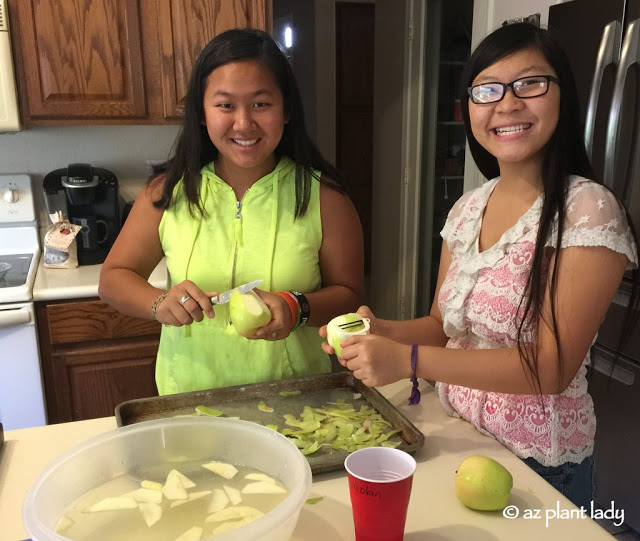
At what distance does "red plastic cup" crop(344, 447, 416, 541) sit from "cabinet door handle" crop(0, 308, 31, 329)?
162 cm

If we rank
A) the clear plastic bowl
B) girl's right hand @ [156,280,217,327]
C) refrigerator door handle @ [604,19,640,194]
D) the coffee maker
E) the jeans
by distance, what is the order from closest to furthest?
the clear plastic bowl → the jeans → girl's right hand @ [156,280,217,327] → refrigerator door handle @ [604,19,640,194] → the coffee maker

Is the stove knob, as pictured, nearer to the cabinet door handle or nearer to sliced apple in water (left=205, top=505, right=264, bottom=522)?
the cabinet door handle

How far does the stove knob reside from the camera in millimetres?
2490

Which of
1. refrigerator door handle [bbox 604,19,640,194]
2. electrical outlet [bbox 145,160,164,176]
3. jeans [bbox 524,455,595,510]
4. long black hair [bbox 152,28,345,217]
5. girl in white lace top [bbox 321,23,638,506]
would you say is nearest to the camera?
girl in white lace top [bbox 321,23,638,506]

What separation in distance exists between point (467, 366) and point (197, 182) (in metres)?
0.78

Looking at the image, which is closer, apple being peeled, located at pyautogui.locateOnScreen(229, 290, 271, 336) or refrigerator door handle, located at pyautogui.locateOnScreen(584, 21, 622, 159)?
apple being peeled, located at pyautogui.locateOnScreen(229, 290, 271, 336)

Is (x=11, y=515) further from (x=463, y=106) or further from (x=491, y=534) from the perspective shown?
(x=463, y=106)

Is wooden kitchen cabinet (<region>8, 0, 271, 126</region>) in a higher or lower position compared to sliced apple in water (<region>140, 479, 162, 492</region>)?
higher

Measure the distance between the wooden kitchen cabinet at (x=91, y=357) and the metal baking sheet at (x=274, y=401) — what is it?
1.08 meters

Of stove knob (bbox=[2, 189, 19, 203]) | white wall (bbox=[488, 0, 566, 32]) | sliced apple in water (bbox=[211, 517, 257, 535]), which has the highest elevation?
white wall (bbox=[488, 0, 566, 32])

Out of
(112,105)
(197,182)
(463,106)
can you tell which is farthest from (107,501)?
(112,105)

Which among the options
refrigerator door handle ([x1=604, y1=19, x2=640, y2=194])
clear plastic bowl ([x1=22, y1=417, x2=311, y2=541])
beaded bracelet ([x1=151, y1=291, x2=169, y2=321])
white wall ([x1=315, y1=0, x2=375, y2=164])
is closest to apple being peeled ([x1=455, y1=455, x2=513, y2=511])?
clear plastic bowl ([x1=22, y1=417, x2=311, y2=541])

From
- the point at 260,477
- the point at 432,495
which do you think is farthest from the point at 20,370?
the point at 432,495

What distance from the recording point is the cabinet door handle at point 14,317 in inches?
79.3
